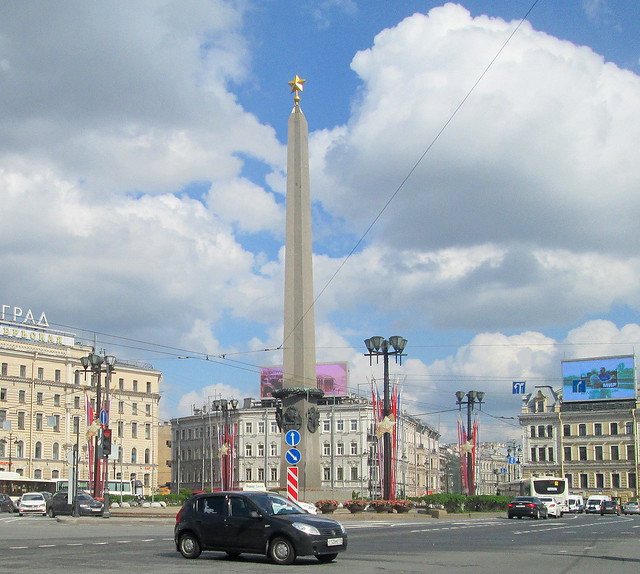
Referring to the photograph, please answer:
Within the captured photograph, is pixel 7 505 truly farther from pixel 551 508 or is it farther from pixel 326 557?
pixel 326 557

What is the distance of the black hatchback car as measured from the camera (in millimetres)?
15891

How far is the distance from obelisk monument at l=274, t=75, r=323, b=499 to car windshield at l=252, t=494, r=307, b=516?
23.0 m

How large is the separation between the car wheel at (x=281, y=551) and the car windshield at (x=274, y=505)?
0.55 metres

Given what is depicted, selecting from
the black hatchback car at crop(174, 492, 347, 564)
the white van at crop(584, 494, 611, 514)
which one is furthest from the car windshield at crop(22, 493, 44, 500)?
the white van at crop(584, 494, 611, 514)

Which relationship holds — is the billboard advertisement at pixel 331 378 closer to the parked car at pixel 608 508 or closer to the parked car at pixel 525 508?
the parked car at pixel 608 508

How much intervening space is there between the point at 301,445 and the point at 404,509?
7.65 metres

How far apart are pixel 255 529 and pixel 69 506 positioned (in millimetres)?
30046

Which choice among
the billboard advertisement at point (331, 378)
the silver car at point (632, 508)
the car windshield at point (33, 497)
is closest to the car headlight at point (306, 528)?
the car windshield at point (33, 497)

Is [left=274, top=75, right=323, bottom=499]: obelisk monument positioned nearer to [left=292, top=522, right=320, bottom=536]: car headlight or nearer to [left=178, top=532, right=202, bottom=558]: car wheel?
[left=178, top=532, right=202, bottom=558]: car wheel

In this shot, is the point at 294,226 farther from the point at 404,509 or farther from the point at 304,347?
the point at 404,509

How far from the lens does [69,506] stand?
43625 millimetres

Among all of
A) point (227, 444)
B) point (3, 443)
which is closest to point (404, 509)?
point (227, 444)

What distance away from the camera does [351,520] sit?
39.2 meters

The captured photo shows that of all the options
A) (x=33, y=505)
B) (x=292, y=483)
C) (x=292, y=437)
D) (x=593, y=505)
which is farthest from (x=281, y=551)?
(x=593, y=505)
